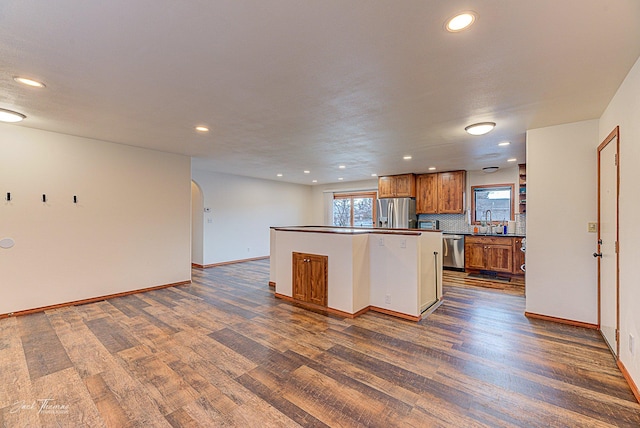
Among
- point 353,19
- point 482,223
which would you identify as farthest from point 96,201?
point 482,223

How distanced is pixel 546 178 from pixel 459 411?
9.87 ft

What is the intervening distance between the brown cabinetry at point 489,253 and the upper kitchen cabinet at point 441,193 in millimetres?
882

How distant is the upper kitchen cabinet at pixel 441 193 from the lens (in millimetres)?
6770

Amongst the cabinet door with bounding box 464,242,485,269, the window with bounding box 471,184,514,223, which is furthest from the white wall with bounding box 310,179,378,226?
the cabinet door with bounding box 464,242,485,269

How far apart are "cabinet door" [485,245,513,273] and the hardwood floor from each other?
7.59 ft

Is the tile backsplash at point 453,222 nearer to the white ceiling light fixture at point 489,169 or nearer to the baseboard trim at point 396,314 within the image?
the white ceiling light fixture at point 489,169

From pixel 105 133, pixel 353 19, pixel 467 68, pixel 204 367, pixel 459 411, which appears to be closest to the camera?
pixel 353 19

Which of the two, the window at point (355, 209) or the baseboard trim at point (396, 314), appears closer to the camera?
the baseboard trim at point (396, 314)

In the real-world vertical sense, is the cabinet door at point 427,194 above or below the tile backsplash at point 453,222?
above

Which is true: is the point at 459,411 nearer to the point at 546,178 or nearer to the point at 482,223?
the point at 546,178

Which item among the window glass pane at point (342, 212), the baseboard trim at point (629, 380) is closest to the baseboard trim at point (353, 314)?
the baseboard trim at point (629, 380)

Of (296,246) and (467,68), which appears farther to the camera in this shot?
(296,246)

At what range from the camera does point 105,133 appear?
3.94 metres

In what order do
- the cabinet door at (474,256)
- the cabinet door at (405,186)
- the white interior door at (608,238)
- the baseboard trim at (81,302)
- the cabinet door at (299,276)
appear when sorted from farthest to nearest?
the cabinet door at (405,186), the cabinet door at (474,256), the cabinet door at (299,276), the baseboard trim at (81,302), the white interior door at (608,238)
